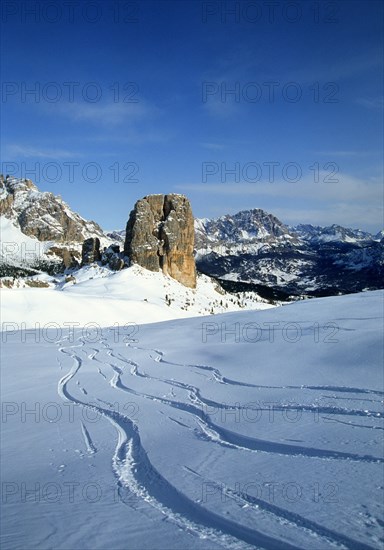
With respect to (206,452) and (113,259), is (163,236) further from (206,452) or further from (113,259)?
(206,452)

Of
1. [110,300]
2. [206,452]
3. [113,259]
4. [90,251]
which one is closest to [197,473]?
[206,452]

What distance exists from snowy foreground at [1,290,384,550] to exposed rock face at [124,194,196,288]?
291 feet

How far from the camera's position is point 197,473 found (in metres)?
5.21

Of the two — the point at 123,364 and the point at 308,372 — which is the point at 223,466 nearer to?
the point at 308,372

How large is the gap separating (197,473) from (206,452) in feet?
2.43

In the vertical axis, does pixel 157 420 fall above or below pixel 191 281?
below

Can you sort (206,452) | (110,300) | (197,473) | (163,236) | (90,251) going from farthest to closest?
1. (90,251)
2. (163,236)
3. (110,300)
4. (206,452)
5. (197,473)

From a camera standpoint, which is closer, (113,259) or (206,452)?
(206,452)

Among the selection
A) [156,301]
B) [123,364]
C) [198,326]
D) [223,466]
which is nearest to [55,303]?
[156,301]

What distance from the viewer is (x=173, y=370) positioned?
12.9m

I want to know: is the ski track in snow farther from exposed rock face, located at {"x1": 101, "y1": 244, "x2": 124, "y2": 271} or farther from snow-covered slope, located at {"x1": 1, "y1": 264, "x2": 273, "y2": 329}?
exposed rock face, located at {"x1": 101, "y1": 244, "x2": 124, "y2": 271}

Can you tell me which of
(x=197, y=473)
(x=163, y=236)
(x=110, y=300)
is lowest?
(x=197, y=473)

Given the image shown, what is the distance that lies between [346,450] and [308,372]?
4.84 metres

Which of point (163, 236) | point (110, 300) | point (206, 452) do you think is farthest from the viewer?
point (163, 236)
